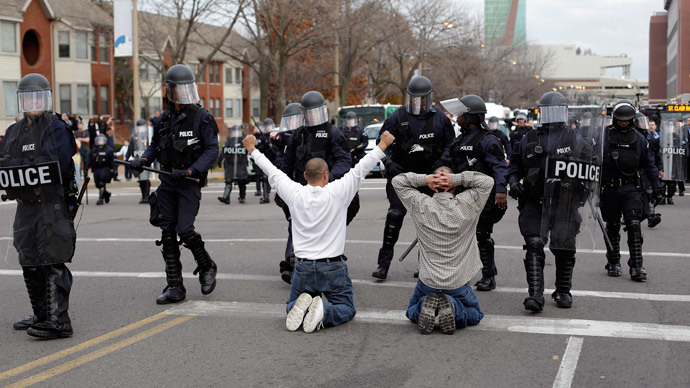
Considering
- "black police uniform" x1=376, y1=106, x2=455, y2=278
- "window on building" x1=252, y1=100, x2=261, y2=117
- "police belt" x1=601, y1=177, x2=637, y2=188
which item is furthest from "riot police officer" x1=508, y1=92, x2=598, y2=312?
"window on building" x1=252, y1=100, x2=261, y2=117

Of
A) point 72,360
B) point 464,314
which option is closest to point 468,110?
point 464,314

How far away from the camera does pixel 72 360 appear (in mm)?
5824

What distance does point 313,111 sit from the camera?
27.6 ft

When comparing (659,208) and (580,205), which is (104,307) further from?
(659,208)

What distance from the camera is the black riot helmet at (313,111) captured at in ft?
27.6


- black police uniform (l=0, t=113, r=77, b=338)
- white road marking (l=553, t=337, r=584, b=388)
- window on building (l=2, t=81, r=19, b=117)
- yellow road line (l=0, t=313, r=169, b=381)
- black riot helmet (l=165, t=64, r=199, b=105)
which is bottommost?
yellow road line (l=0, t=313, r=169, b=381)

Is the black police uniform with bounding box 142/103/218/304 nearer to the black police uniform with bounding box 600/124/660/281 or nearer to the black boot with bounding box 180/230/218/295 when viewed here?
the black boot with bounding box 180/230/218/295

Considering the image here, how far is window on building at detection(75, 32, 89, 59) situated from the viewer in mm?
48562

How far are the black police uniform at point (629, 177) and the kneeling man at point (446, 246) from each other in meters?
2.86

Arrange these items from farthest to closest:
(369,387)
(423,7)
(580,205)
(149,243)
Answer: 1. (423,7)
2. (149,243)
3. (580,205)
4. (369,387)

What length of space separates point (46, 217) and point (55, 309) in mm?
723

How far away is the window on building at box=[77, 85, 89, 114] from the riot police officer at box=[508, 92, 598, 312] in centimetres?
4493

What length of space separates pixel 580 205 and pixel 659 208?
10.4 metres

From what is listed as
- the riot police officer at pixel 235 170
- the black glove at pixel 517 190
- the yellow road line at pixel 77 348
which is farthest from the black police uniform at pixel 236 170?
the black glove at pixel 517 190
